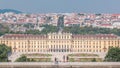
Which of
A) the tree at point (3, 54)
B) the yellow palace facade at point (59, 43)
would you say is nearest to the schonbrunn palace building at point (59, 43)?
the yellow palace facade at point (59, 43)

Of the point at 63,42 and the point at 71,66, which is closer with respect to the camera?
the point at 71,66

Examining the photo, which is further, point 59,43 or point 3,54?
point 59,43

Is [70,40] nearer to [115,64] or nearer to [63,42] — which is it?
[63,42]

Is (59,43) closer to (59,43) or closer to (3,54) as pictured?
(59,43)

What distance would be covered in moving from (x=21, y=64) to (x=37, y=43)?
1161 inches

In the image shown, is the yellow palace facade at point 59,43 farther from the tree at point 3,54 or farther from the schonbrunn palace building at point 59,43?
the tree at point 3,54

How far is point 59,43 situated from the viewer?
49875 millimetres

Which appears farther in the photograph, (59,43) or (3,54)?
(59,43)

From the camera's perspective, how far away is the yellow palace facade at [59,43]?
49.0m

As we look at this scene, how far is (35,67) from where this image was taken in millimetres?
19781

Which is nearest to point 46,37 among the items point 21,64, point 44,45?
point 44,45

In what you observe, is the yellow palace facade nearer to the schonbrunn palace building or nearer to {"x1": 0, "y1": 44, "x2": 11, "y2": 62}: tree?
the schonbrunn palace building

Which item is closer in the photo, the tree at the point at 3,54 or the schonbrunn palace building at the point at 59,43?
the tree at the point at 3,54

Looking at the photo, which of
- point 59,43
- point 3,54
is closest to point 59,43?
point 59,43
